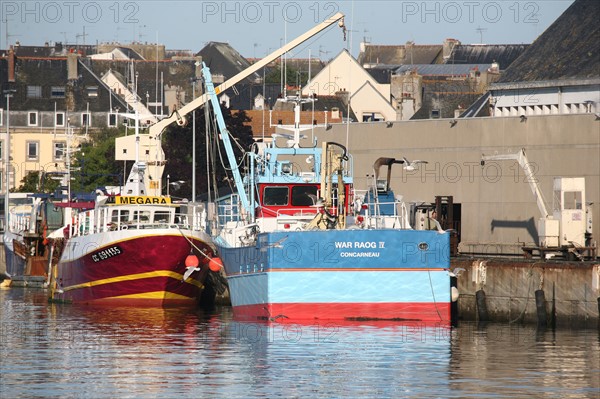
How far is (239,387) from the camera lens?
936 inches

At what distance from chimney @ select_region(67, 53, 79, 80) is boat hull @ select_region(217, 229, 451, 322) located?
6291 cm

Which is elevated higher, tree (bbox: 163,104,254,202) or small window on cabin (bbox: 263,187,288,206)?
tree (bbox: 163,104,254,202)

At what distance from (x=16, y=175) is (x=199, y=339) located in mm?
62677

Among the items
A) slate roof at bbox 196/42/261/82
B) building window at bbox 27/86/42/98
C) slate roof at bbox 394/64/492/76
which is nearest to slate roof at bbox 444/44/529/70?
slate roof at bbox 394/64/492/76

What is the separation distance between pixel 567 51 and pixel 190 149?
2739cm

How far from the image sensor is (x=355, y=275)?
3309cm

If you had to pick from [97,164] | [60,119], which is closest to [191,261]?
[97,164]

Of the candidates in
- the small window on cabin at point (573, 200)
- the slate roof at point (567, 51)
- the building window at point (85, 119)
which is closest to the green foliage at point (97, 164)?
the building window at point (85, 119)

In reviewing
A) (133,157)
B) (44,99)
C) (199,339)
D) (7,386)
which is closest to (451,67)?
(44,99)

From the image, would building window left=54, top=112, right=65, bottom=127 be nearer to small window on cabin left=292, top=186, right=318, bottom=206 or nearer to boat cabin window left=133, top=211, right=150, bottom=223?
boat cabin window left=133, top=211, right=150, bottom=223

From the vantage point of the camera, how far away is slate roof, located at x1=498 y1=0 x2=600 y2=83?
55.5 meters

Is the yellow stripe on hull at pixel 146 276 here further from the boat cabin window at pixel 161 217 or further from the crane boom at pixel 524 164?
the crane boom at pixel 524 164

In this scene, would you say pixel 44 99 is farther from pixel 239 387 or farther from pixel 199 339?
pixel 239 387

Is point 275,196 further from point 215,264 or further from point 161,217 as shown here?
point 161,217
